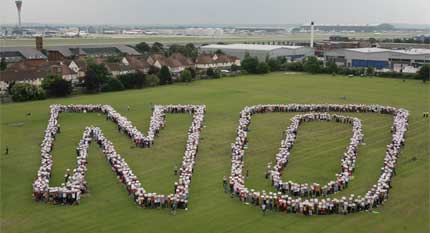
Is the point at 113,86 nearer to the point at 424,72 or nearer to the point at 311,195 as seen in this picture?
the point at 311,195

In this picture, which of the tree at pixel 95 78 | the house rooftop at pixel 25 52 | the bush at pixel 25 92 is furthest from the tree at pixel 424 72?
the house rooftop at pixel 25 52

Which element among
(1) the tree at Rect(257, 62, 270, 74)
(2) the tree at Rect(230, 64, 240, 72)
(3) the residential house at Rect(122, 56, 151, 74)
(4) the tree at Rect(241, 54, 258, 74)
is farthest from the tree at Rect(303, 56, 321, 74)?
(3) the residential house at Rect(122, 56, 151, 74)

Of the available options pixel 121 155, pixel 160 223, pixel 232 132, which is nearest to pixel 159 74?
pixel 232 132

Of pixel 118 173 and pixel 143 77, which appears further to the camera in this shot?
pixel 143 77

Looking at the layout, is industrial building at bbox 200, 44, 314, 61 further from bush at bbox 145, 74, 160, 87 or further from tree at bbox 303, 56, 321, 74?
bush at bbox 145, 74, 160, 87

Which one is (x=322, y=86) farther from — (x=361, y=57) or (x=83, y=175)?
(x=83, y=175)

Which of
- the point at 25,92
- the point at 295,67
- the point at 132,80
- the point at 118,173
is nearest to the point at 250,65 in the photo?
the point at 295,67

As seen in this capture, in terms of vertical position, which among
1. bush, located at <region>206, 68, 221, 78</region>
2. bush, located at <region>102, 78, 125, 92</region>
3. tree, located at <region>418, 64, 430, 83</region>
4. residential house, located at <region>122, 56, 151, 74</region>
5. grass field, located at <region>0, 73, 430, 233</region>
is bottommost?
grass field, located at <region>0, 73, 430, 233</region>
